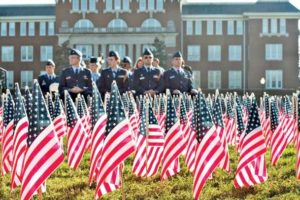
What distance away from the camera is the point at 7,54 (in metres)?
64.1

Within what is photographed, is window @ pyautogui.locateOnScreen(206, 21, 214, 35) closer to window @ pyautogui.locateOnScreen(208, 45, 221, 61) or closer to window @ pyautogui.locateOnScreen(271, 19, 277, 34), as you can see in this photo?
window @ pyautogui.locateOnScreen(208, 45, 221, 61)

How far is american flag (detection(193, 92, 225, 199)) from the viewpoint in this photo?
784 centimetres

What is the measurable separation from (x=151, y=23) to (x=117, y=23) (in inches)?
A: 120

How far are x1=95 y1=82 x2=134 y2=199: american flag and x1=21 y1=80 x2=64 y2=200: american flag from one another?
23.8 inches

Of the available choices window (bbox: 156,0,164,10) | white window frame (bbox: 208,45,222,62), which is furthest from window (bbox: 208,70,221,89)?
window (bbox: 156,0,164,10)

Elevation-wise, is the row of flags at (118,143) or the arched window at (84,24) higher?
the arched window at (84,24)

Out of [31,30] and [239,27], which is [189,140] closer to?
[239,27]

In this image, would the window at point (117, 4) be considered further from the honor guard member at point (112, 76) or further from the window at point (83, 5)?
the honor guard member at point (112, 76)

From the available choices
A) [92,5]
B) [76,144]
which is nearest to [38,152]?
[76,144]

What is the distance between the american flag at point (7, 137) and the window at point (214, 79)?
51244mm

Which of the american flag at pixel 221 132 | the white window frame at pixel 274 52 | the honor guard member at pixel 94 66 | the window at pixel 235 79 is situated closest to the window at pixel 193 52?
the window at pixel 235 79

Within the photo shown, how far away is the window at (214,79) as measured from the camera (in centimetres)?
6122

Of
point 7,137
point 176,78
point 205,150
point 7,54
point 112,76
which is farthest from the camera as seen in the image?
point 7,54

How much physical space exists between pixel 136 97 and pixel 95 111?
6230 millimetres
